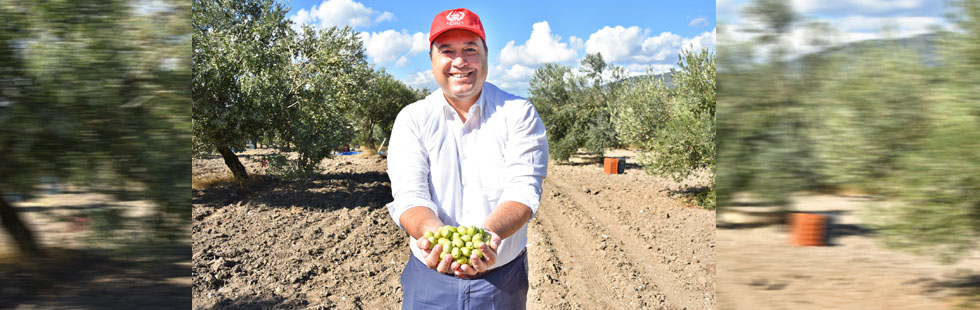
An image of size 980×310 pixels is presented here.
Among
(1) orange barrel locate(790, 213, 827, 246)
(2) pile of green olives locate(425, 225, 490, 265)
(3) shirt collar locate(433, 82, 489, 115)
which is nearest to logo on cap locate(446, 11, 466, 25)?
(3) shirt collar locate(433, 82, 489, 115)

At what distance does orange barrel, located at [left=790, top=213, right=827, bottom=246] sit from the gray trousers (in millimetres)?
2106

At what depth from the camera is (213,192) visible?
11.6m

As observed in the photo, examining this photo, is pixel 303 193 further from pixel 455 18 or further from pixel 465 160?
pixel 455 18

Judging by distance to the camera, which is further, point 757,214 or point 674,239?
point 674,239

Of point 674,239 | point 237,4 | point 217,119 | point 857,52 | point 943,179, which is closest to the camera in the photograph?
point 857,52

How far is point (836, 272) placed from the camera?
12.8 feet

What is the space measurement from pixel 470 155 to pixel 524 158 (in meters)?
0.24

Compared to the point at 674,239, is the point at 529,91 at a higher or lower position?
higher

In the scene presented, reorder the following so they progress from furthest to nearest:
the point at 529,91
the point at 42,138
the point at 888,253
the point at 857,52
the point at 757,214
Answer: the point at 529,91, the point at 888,253, the point at 857,52, the point at 757,214, the point at 42,138

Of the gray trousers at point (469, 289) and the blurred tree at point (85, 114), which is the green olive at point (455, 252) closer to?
the gray trousers at point (469, 289)

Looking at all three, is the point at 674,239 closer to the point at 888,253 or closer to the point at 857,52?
the point at 888,253

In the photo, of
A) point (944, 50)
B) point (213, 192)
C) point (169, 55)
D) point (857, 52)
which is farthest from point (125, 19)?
point (213, 192)

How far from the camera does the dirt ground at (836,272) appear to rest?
119 inches

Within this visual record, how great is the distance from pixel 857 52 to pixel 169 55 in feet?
14.6
